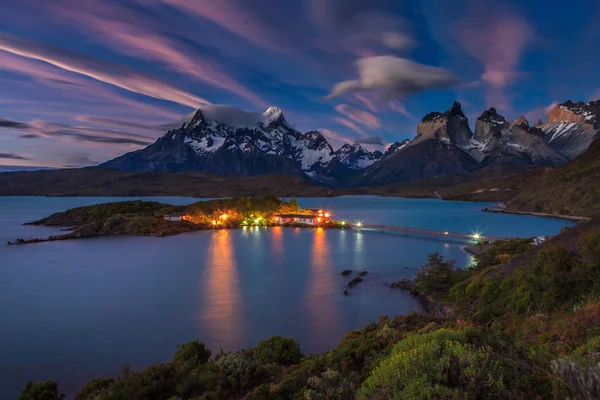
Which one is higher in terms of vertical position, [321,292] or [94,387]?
[94,387]

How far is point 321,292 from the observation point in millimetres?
38562

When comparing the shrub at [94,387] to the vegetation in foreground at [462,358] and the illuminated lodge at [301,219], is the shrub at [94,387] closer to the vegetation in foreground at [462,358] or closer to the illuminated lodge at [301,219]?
the vegetation in foreground at [462,358]

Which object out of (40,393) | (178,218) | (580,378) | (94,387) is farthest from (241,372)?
(178,218)

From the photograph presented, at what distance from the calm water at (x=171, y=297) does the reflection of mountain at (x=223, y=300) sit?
0.15m

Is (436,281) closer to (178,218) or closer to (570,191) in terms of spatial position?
(178,218)

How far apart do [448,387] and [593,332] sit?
470 cm

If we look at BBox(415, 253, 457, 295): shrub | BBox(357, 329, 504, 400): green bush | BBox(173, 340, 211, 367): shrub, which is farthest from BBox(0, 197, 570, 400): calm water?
BBox(357, 329, 504, 400): green bush

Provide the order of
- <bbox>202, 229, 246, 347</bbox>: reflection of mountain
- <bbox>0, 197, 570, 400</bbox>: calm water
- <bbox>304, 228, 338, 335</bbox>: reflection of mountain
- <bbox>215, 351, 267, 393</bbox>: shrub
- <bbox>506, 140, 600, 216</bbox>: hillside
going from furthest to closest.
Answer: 1. <bbox>506, 140, 600, 216</bbox>: hillside
2. <bbox>304, 228, 338, 335</bbox>: reflection of mountain
3. <bbox>202, 229, 246, 347</bbox>: reflection of mountain
4. <bbox>0, 197, 570, 400</bbox>: calm water
5. <bbox>215, 351, 267, 393</bbox>: shrub

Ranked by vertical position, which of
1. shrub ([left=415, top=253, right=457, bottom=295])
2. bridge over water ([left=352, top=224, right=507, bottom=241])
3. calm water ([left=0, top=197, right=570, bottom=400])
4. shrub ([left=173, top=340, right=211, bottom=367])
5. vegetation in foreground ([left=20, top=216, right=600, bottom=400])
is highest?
vegetation in foreground ([left=20, top=216, right=600, bottom=400])

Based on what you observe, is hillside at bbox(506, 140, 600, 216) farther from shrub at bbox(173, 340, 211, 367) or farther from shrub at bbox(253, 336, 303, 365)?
shrub at bbox(173, 340, 211, 367)

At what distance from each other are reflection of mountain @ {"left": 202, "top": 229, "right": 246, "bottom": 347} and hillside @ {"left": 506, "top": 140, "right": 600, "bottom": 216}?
99.2 meters

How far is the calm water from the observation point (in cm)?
2520

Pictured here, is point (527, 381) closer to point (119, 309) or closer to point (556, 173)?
point (119, 309)

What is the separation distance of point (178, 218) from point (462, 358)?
99809 mm
